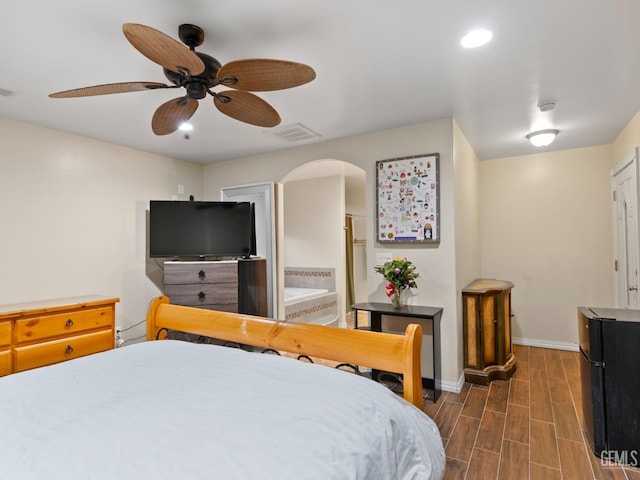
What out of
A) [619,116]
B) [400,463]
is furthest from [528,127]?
[400,463]

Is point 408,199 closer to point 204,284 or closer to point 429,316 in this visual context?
point 429,316

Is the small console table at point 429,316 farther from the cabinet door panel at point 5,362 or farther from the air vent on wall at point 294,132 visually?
the cabinet door panel at point 5,362

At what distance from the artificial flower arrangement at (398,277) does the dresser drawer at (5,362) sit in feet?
9.66

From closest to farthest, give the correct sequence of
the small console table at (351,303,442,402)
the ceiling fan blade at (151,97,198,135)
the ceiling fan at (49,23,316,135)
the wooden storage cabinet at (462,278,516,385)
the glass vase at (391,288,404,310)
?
1. the ceiling fan at (49,23,316,135)
2. the ceiling fan blade at (151,97,198,135)
3. the small console table at (351,303,442,402)
4. the glass vase at (391,288,404,310)
5. the wooden storage cabinet at (462,278,516,385)

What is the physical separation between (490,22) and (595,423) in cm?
234

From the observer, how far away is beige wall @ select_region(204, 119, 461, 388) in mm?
3023

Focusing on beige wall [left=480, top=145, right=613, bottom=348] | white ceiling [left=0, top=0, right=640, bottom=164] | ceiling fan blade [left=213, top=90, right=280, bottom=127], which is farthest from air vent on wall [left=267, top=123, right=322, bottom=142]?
beige wall [left=480, top=145, right=613, bottom=348]

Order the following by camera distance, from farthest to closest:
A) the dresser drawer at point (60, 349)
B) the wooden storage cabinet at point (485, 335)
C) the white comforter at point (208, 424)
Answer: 1. the wooden storage cabinet at point (485, 335)
2. the dresser drawer at point (60, 349)
3. the white comforter at point (208, 424)

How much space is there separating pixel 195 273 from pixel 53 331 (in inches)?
49.5

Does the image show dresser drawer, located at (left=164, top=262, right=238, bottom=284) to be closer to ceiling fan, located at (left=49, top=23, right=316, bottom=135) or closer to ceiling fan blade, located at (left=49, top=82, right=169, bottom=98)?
ceiling fan, located at (left=49, top=23, right=316, bottom=135)

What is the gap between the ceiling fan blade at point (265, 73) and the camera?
1.48 metres

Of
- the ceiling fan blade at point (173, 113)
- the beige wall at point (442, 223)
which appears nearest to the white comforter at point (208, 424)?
the ceiling fan blade at point (173, 113)

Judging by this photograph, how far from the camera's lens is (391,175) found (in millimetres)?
3277

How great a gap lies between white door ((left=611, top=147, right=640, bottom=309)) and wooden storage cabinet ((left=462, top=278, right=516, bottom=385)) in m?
1.14
